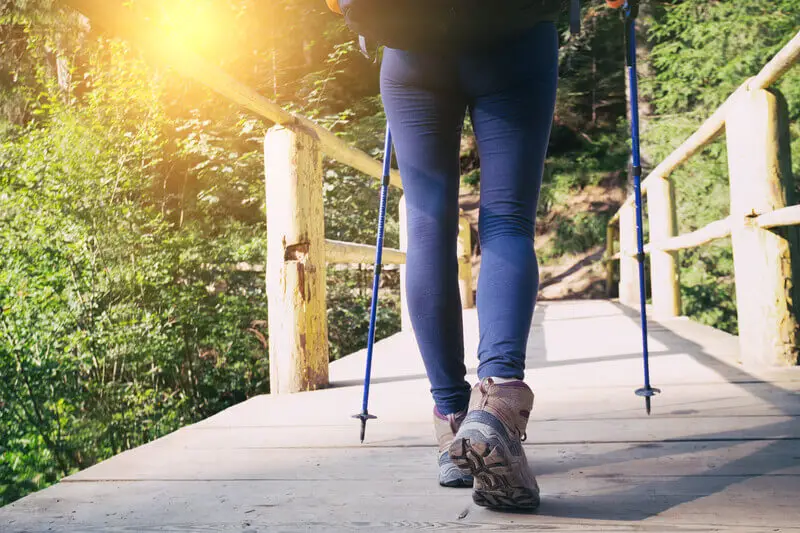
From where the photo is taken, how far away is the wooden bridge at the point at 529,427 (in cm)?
112

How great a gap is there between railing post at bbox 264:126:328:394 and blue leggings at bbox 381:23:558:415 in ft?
3.60

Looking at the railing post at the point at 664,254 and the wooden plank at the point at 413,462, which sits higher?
the railing post at the point at 664,254

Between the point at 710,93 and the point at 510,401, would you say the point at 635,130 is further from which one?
the point at 710,93

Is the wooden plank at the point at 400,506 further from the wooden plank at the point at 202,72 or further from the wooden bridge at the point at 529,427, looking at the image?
Answer: the wooden plank at the point at 202,72

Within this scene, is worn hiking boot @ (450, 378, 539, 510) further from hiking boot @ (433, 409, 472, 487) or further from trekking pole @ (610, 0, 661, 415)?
trekking pole @ (610, 0, 661, 415)

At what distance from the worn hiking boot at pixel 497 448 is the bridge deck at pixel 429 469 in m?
0.03

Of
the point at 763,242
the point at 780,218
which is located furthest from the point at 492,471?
the point at 763,242

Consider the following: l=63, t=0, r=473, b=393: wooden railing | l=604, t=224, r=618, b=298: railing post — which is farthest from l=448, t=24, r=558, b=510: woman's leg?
l=604, t=224, r=618, b=298: railing post

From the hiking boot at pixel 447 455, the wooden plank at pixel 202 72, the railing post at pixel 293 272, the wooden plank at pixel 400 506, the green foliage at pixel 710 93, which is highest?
the green foliage at pixel 710 93

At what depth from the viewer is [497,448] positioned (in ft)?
3.51

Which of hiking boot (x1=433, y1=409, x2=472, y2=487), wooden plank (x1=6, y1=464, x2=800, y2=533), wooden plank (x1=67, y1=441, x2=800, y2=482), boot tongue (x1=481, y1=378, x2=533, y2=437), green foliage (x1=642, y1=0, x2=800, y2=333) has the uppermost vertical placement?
green foliage (x1=642, y1=0, x2=800, y2=333)

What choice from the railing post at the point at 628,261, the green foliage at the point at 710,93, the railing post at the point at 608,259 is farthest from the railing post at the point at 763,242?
the railing post at the point at 608,259

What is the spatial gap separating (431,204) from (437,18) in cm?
33

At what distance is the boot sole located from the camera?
106 cm
